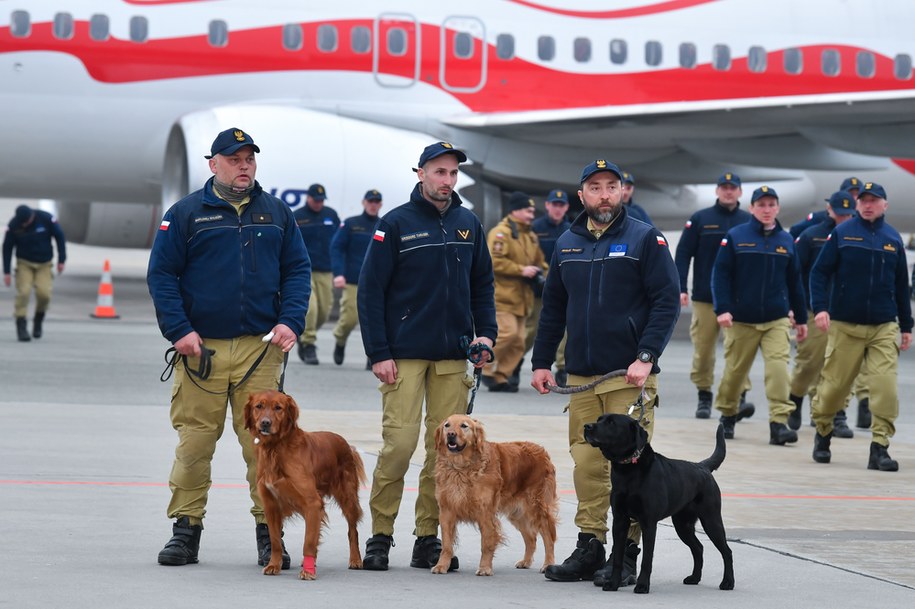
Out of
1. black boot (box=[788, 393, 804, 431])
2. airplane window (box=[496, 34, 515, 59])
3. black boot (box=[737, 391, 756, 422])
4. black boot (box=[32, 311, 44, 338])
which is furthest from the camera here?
airplane window (box=[496, 34, 515, 59])

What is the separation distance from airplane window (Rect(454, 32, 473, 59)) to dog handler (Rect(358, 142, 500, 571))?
45.2ft

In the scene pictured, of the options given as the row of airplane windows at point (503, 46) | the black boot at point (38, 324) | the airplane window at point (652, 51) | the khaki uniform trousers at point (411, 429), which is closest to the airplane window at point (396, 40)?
the row of airplane windows at point (503, 46)

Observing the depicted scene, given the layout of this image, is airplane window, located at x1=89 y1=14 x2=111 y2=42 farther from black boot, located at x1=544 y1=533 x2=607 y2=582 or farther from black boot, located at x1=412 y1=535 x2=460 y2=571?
black boot, located at x1=544 y1=533 x2=607 y2=582

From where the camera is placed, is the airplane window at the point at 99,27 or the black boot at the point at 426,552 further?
the airplane window at the point at 99,27

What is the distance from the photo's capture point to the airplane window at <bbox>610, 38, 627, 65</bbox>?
21359 mm

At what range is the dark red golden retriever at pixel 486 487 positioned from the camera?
6.50 m

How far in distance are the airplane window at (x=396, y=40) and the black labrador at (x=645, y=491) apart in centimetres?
1455

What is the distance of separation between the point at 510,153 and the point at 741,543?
1422 centimetres

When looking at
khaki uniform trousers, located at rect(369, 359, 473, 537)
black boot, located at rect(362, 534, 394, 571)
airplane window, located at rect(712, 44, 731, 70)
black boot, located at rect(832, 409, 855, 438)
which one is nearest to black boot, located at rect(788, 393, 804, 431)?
black boot, located at rect(832, 409, 855, 438)

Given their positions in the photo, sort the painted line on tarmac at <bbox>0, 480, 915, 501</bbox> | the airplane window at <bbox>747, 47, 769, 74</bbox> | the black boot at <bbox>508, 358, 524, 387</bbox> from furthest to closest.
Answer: the airplane window at <bbox>747, 47, 769, 74</bbox>
the black boot at <bbox>508, 358, 524, 387</bbox>
the painted line on tarmac at <bbox>0, 480, 915, 501</bbox>

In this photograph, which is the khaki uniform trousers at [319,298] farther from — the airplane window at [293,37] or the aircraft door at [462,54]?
the aircraft door at [462,54]

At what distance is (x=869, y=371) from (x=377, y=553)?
Answer: 15.7 feet

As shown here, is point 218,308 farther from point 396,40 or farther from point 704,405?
point 396,40

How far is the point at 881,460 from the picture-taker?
1016cm
